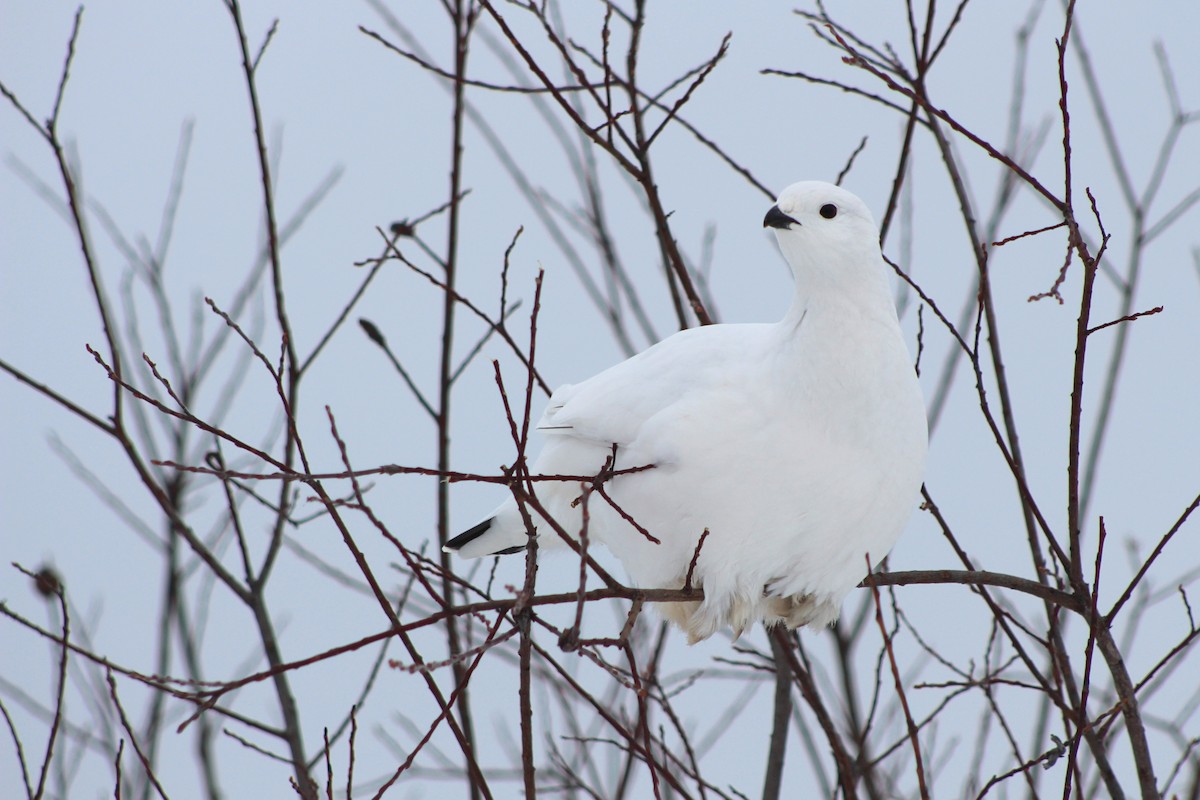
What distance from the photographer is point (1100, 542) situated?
1369 millimetres

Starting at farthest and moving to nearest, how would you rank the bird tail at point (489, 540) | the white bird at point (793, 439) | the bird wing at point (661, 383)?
the bird tail at point (489, 540) < the bird wing at point (661, 383) < the white bird at point (793, 439)

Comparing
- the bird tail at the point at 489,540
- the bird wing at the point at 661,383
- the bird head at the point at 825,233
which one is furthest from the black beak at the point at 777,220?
the bird tail at the point at 489,540

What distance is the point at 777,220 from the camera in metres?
1.94

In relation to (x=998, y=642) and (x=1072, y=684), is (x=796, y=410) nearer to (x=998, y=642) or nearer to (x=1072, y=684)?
(x=1072, y=684)

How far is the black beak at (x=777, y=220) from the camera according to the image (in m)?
1.94

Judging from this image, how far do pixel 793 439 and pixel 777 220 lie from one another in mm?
387

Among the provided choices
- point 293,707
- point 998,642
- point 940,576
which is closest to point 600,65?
point 940,576

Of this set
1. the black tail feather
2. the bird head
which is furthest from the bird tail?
the bird head

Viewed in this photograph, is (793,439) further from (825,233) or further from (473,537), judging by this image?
(473,537)

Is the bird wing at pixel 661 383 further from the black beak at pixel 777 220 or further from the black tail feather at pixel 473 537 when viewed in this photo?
the black tail feather at pixel 473 537

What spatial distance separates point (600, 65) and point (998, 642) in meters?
1.88

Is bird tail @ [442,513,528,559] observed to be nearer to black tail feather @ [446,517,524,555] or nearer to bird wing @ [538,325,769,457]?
black tail feather @ [446,517,524,555]

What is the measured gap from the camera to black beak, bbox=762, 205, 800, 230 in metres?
1.94

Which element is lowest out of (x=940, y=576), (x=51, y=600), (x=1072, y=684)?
(x=1072, y=684)
